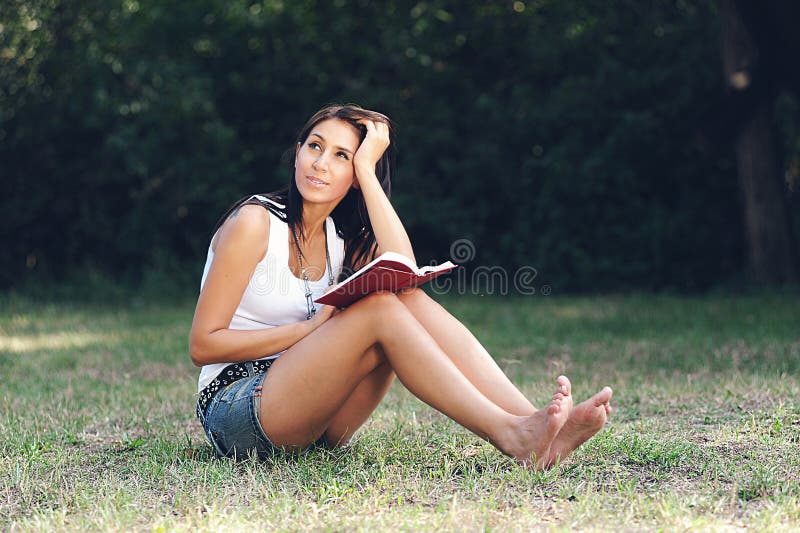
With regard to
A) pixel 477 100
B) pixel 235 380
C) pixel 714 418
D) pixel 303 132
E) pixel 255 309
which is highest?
pixel 477 100

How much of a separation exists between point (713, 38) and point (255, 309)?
763 cm

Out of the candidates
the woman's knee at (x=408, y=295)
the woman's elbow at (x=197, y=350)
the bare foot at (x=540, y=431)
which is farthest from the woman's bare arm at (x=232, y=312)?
the bare foot at (x=540, y=431)

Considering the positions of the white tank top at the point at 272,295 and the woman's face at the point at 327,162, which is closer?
the white tank top at the point at 272,295

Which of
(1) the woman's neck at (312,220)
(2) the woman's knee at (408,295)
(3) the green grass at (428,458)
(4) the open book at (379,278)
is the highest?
(1) the woman's neck at (312,220)

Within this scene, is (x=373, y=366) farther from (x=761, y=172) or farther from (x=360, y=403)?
(x=761, y=172)

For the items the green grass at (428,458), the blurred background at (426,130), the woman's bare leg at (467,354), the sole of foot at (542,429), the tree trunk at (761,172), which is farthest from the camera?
the blurred background at (426,130)

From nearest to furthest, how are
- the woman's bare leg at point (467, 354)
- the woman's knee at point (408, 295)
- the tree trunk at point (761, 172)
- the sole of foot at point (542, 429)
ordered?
the sole of foot at point (542, 429), the woman's bare leg at point (467, 354), the woman's knee at point (408, 295), the tree trunk at point (761, 172)

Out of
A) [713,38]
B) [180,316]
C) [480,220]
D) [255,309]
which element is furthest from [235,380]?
[713,38]

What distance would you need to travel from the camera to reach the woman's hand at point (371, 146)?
3.66 m

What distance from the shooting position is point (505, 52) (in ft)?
34.8

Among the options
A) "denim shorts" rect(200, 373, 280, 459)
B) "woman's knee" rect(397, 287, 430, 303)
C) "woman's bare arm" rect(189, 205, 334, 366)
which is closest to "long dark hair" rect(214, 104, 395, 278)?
"woman's bare arm" rect(189, 205, 334, 366)

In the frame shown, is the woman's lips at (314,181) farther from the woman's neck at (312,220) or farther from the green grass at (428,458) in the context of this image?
the green grass at (428,458)

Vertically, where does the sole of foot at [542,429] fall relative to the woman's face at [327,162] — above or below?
below

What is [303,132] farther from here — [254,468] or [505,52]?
[505,52]
